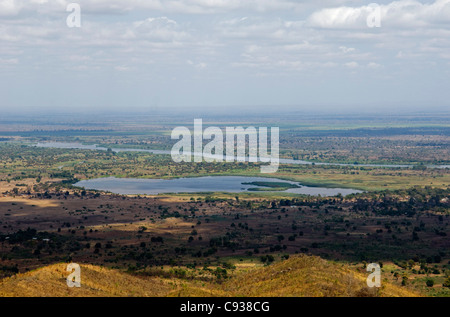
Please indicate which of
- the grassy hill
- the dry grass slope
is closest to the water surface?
the dry grass slope

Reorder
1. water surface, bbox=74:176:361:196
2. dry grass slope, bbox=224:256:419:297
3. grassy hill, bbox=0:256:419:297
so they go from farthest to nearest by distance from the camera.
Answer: water surface, bbox=74:176:361:196
grassy hill, bbox=0:256:419:297
dry grass slope, bbox=224:256:419:297

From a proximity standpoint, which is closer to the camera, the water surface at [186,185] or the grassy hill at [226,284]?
the grassy hill at [226,284]

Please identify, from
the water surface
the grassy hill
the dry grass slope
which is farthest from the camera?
the water surface

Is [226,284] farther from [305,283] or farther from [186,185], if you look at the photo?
[186,185]

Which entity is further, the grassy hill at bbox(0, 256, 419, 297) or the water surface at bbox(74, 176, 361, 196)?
the water surface at bbox(74, 176, 361, 196)

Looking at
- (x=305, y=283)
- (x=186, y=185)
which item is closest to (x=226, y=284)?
(x=305, y=283)

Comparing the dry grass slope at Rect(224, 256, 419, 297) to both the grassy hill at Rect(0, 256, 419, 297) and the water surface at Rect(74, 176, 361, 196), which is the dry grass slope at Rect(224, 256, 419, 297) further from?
the water surface at Rect(74, 176, 361, 196)

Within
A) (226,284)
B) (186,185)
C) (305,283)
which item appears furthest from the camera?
(186,185)

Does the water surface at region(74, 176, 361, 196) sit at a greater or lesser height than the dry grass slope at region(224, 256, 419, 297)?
lesser

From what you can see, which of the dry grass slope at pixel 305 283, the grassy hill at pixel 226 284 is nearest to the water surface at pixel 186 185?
the dry grass slope at pixel 305 283

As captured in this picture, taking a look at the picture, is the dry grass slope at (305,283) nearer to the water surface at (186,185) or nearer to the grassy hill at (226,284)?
the grassy hill at (226,284)
